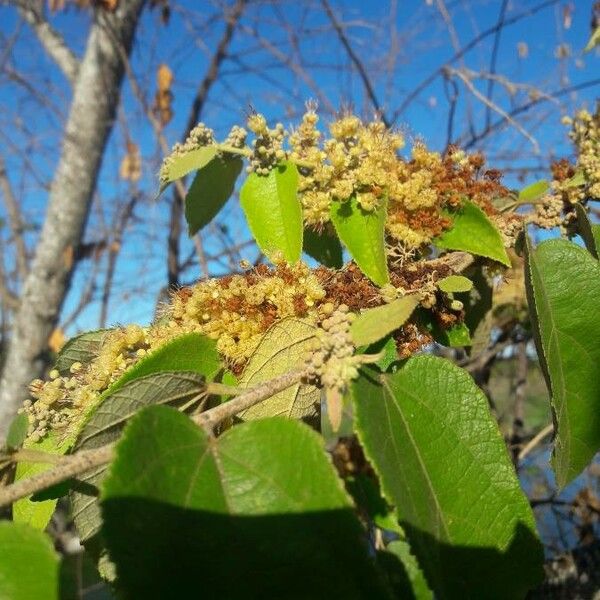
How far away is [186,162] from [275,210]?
16 centimetres

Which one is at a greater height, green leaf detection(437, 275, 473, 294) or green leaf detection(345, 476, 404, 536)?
green leaf detection(437, 275, 473, 294)

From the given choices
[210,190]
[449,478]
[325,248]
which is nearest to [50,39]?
[210,190]

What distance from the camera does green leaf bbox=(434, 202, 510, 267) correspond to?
0.87 meters

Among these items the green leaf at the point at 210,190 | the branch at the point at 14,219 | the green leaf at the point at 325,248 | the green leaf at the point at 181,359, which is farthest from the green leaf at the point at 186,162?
the branch at the point at 14,219

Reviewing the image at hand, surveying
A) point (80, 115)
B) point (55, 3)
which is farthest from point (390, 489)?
point (55, 3)

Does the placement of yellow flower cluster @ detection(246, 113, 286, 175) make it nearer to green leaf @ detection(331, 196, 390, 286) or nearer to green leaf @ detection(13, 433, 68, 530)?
green leaf @ detection(331, 196, 390, 286)

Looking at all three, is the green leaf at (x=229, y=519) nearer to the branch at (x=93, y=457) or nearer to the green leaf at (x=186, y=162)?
the branch at (x=93, y=457)

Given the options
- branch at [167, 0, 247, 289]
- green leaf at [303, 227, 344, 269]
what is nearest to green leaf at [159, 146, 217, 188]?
green leaf at [303, 227, 344, 269]

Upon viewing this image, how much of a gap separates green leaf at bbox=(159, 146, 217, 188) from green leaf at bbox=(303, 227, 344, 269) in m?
0.20

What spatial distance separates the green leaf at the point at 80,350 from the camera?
35.6 inches

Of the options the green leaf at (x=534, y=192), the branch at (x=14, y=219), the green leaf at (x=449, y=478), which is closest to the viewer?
the green leaf at (x=449, y=478)

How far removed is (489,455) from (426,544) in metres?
0.13

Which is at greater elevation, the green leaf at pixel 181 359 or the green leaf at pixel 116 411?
the green leaf at pixel 181 359

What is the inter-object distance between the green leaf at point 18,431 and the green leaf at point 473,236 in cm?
61
